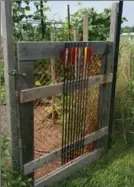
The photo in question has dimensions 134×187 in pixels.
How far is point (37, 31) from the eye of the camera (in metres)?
5.09

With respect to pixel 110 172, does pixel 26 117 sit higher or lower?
higher

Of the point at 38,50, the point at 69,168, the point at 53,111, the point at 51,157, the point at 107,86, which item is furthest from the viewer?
the point at 53,111

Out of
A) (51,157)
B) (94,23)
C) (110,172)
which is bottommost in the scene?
(110,172)

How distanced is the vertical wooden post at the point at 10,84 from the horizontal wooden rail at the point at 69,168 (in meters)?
0.47

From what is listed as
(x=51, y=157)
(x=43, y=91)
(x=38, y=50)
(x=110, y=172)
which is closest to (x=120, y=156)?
(x=110, y=172)

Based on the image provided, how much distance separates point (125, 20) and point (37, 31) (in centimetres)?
193

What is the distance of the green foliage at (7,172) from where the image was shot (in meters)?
2.50

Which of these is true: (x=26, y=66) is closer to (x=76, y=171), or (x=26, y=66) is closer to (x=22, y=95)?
(x=22, y=95)

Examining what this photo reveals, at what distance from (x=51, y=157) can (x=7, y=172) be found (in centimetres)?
60

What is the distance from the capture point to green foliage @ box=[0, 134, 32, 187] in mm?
2504

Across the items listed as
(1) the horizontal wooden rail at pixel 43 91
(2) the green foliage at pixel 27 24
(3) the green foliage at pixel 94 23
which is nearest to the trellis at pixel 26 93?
(1) the horizontal wooden rail at pixel 43 91

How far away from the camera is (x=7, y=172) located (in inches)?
103

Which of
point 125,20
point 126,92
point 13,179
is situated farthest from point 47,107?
point 125,20

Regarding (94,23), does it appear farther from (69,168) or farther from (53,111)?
(69,168)
